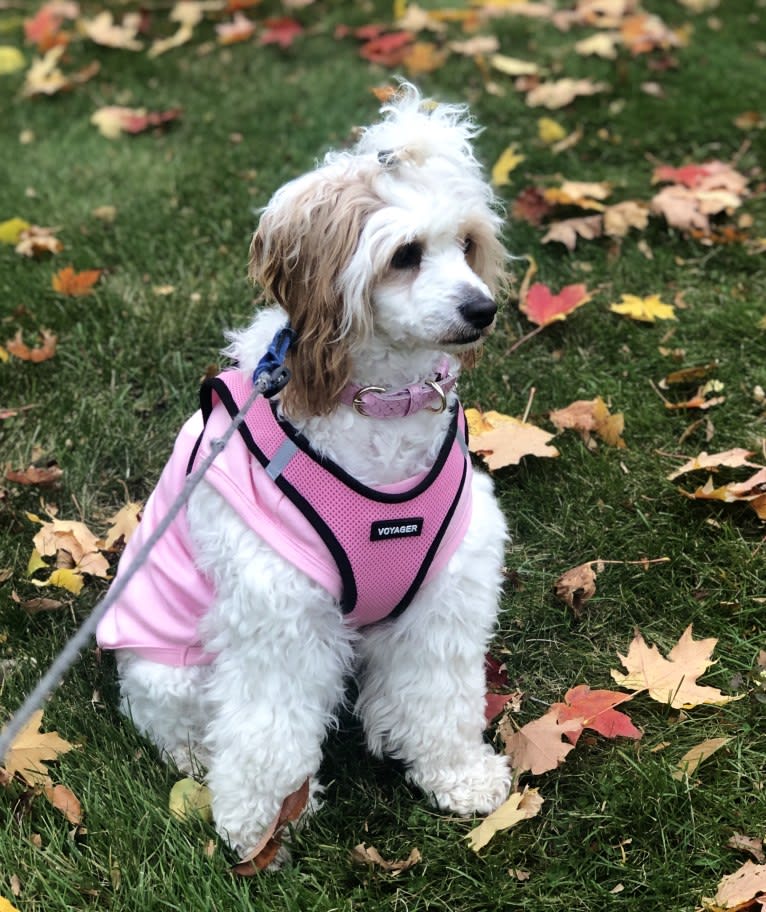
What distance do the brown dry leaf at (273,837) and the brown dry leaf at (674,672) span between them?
3.33 ft

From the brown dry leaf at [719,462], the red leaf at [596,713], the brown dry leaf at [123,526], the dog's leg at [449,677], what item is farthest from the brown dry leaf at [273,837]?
the brown dry leaf at [719,462]

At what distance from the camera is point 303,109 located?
19.5 feet

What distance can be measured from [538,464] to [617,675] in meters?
0.98

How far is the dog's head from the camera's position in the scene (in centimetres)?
209

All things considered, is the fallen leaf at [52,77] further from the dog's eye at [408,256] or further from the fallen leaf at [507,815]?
the fallen leaf at [507,815]

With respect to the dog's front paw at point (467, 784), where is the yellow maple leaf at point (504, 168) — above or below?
above

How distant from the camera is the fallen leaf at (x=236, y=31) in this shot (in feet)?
22.3

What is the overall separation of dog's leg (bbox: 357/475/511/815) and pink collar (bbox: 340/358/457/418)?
419 mm

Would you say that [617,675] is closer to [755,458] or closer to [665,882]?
[665,882]

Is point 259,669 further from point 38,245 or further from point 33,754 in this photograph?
point 38,245

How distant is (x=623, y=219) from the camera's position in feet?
15.3

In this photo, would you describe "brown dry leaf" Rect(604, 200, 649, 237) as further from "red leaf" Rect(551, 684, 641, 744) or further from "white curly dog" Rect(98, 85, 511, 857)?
"red leaf" Rect(551, 684, 641, 744)

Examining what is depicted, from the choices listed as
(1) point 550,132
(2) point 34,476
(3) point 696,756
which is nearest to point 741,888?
(3) point 696,756

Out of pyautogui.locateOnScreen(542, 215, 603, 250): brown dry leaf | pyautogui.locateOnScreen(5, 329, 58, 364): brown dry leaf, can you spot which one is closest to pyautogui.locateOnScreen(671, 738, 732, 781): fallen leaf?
pyautogui.locateOnScreen(542, 215, 603, 250): brown dry leaf
